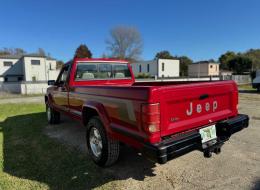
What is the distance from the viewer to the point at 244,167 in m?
3.30

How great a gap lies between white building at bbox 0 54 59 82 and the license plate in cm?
3475

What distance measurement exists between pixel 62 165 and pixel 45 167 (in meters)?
0.29

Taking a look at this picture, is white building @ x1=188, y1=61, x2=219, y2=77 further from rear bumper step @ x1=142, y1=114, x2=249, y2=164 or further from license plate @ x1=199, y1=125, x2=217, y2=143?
license plate @ x1=199, y1=125, x2=217, y2=143

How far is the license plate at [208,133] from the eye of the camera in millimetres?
2672

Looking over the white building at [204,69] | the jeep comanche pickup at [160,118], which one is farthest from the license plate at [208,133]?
the white building at [204,69]

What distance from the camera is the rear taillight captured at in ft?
7.21

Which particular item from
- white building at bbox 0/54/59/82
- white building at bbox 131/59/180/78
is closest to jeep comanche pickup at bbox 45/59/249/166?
white building at bbox 0/54/59/82

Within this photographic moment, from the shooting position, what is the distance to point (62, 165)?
3553 mm

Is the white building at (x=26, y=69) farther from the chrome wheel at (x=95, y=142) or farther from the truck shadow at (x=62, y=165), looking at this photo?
the chrome wheel at (x=95, y=142)

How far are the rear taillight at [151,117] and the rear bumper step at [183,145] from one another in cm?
19

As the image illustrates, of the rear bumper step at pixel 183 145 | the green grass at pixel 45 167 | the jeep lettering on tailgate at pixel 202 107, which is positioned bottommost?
the green grass at pixel 45 167

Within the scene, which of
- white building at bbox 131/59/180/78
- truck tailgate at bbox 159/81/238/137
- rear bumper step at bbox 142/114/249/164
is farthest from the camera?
white building at bbox 131/59/180/78

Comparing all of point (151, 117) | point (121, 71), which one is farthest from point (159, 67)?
point (151, 117)

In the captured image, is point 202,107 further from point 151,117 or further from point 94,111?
point 94,111
